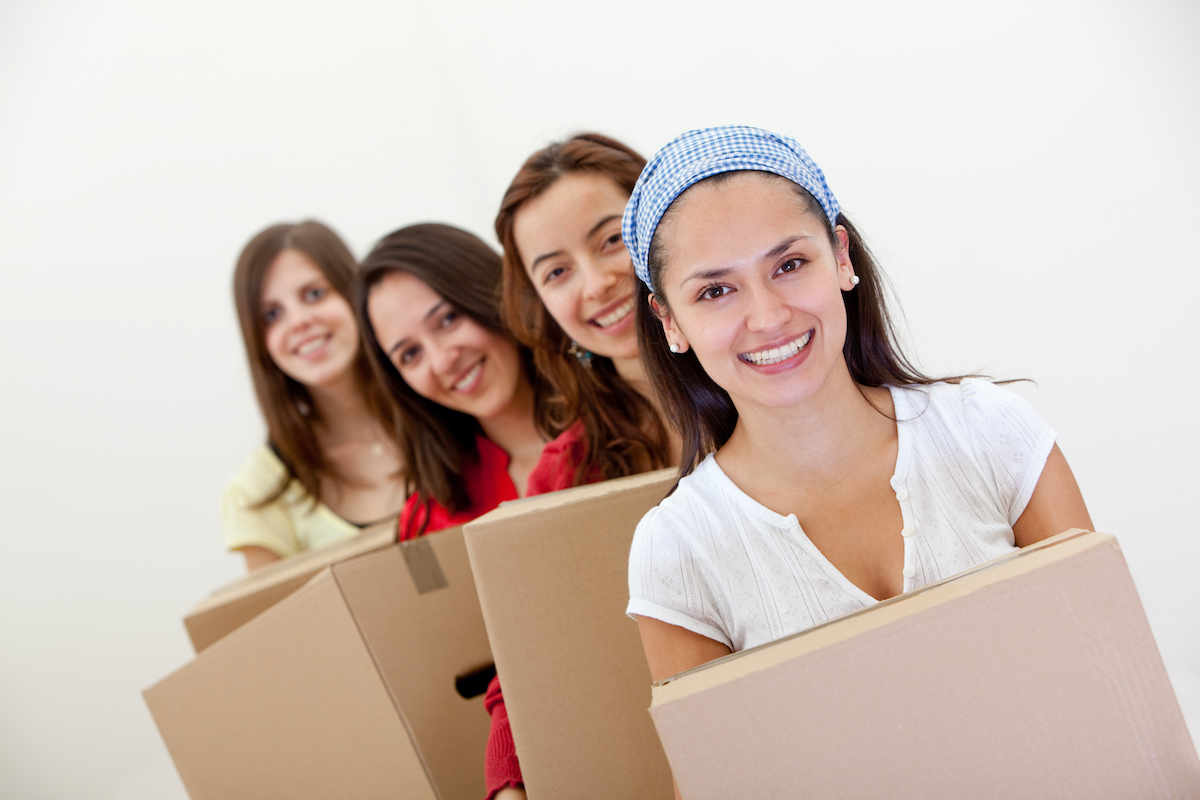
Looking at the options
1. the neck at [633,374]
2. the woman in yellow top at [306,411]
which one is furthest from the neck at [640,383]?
the woman in yellow top at [306,411]

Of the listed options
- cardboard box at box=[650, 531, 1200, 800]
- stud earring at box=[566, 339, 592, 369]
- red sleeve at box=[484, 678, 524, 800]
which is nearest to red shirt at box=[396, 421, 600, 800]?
red sleeve at box=[484, 678, 524, 800]

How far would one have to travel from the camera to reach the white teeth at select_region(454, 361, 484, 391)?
159 cm

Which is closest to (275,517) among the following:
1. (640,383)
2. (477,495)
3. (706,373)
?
(477,495)

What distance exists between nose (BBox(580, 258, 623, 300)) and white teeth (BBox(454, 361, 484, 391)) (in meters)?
0.40

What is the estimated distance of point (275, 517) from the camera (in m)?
2.07

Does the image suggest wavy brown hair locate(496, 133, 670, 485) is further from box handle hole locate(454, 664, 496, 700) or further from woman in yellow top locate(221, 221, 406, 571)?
woman in yellow top locate(221, 221, 406, 571)

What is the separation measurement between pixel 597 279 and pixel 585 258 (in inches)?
1.7

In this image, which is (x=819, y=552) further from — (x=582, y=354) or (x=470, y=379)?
(x=470, y=379)

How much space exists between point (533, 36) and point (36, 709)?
2251mm

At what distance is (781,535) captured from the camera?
2.95ft

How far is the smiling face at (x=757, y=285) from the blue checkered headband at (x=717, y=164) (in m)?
0.01

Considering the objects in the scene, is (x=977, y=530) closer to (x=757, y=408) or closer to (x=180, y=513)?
(x=757, y=408)

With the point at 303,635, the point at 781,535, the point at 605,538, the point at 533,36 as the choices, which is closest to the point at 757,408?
the point at 781,535

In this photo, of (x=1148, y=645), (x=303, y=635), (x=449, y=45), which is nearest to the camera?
(x=1148, y=645)
